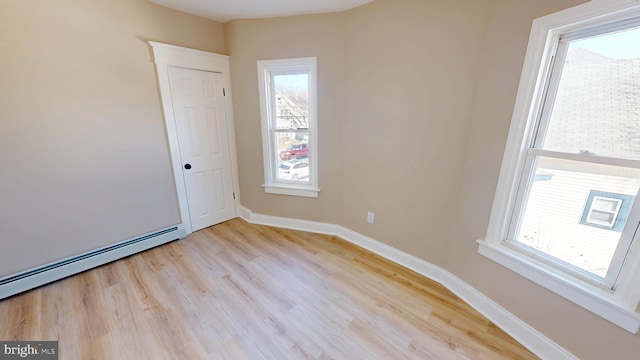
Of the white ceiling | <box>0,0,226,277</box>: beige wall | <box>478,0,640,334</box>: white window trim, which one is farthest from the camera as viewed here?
the white ceiling

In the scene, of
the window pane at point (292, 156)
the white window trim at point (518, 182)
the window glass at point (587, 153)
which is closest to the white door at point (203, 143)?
the window pane at point (292, 156)

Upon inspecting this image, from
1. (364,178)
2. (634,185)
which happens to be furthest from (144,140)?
(634,185)

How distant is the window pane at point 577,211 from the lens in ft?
4.08

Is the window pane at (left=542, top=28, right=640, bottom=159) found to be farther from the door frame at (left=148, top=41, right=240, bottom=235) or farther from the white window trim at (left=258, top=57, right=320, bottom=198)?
the door frame at (left=148, top=41, right=240, bottom=235)

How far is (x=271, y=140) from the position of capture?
303 cm

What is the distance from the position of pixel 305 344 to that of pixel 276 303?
0.45 m

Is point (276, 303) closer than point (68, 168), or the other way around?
point (276, 303)

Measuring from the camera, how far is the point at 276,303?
1.94 m

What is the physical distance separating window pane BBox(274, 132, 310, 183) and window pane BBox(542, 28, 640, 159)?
2.19 meters

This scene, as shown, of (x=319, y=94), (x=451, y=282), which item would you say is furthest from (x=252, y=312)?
(x=319, y=94)

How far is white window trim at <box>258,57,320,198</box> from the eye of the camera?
2680mm

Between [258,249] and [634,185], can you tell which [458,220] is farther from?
[258,249]

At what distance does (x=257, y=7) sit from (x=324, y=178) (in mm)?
1930

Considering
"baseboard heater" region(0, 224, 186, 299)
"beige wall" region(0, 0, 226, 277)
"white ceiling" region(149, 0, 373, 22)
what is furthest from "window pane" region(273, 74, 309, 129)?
"baseboard heater" region(0, 224, 186, 299)
